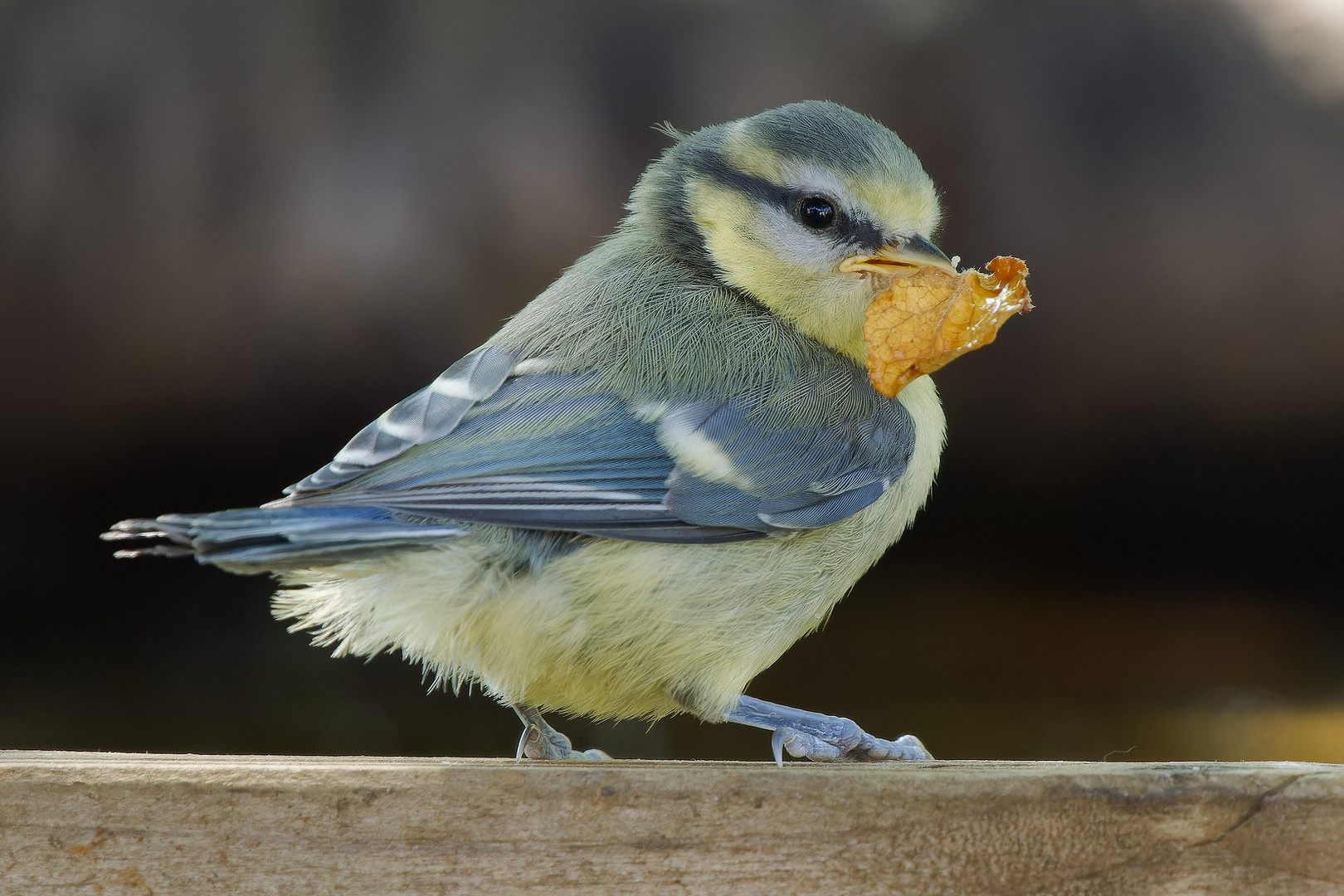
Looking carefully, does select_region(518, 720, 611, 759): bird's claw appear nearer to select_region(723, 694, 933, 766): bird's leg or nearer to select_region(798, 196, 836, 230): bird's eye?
select_region(723, 694, 933, 766): bird's leg

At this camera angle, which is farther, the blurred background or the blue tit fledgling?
the blurred background

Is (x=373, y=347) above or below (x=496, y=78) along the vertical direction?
below

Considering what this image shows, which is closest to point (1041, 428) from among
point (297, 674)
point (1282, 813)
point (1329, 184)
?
point (1329, 184)

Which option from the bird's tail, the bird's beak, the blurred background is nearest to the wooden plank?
the bird's tail

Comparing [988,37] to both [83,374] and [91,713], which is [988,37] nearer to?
[83,374]

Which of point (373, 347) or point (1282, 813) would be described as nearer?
point (1282, 813)

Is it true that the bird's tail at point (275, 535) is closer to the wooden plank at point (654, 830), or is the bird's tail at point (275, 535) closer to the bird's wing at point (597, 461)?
the bird's wing at point (597, 461)
